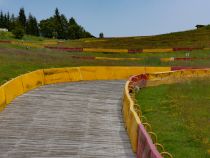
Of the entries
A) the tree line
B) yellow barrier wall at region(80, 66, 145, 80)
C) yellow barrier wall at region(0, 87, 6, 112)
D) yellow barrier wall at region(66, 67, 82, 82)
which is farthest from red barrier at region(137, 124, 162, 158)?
the tree line

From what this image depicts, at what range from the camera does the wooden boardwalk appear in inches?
553

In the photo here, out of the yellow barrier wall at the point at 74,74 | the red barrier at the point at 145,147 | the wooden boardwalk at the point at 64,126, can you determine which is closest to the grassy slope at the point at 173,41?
the yellow barrier wall at the point at 74,74

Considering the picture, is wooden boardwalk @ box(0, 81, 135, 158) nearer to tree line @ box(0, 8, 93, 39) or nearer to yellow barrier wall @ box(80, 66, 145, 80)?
yellow barrier wall @ box(80, 66, 145, 80)

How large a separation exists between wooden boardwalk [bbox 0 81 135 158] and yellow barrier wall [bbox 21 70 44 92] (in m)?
0.49

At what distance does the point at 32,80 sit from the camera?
87.5 feet

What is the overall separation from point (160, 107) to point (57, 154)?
9512 millimetres

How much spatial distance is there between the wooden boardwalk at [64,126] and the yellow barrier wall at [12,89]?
0.33 metres

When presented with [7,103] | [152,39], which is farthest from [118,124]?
[152,39]

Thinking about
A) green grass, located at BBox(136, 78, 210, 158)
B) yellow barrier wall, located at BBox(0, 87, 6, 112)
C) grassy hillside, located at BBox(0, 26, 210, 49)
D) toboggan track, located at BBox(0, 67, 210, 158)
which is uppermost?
grassy hillside, located at BBox(0, 26, 210, 49)

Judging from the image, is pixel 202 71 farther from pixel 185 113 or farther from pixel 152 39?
pixel 152 39

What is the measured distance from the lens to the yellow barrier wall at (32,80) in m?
25.1

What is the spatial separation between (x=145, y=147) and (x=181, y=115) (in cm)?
865

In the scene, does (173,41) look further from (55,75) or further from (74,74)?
(55,75)

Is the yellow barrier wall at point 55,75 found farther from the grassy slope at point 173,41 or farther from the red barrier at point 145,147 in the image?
the grassy slope at point 173,41
